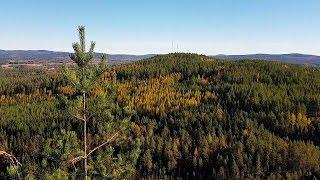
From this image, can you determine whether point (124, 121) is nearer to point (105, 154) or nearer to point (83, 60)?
point (105, 154)

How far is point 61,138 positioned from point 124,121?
5744 millimetres

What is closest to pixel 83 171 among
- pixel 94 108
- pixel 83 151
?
pixel 83 151

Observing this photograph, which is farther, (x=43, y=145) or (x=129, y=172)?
(x=129, y=172)

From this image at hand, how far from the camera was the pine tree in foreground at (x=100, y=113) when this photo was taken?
45.9m

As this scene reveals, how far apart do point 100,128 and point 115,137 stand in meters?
1.70

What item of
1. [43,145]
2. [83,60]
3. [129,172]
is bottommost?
[129,172]

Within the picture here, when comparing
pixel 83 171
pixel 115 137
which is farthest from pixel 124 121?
pixel 83 171

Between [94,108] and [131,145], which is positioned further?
[131,145]

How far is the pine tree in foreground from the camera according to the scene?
1809 inches

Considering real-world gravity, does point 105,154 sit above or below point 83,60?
below

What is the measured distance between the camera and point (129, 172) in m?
48.9

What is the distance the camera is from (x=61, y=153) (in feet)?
149

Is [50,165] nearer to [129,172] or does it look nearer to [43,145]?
[43,145]

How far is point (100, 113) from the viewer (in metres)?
47.5
